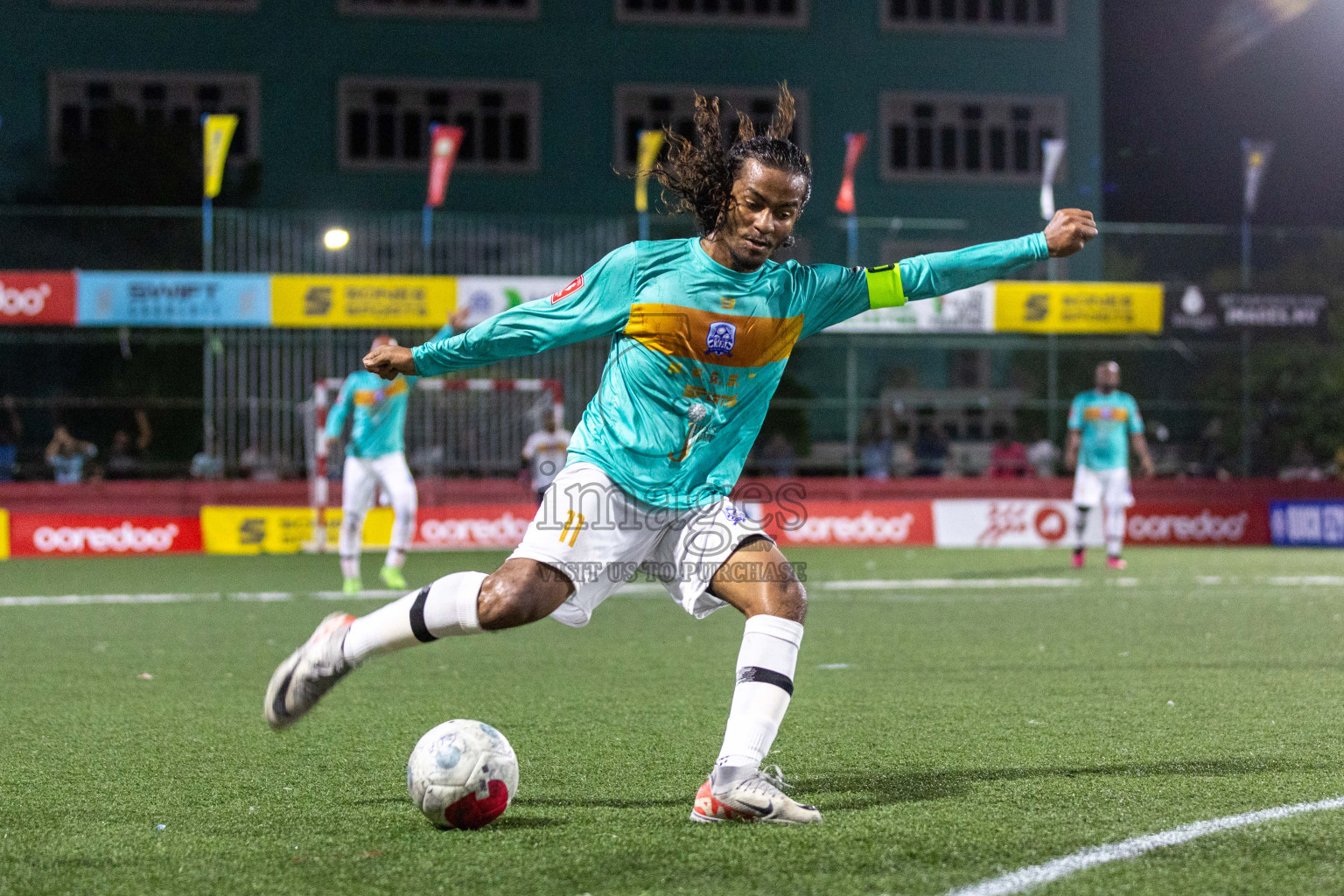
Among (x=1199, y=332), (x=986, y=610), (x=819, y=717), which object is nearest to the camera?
(x=819, y=717)

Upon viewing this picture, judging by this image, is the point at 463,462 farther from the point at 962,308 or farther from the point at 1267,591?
the point at 1267,591

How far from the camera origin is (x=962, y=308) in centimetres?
2153

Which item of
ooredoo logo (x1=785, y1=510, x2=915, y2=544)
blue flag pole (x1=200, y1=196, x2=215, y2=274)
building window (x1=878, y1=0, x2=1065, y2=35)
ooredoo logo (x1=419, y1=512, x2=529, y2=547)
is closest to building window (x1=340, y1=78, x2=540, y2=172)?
building window (x1=878, y1=0, x2=1065, y2=35)

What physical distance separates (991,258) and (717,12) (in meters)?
30.3

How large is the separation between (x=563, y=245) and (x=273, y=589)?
9.85m

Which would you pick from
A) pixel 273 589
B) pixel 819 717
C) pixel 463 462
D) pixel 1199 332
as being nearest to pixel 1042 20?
pixel 1199 332

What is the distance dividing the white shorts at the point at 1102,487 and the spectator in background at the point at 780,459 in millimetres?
6101

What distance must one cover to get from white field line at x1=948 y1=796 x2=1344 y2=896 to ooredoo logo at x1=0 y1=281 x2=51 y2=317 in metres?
19.3

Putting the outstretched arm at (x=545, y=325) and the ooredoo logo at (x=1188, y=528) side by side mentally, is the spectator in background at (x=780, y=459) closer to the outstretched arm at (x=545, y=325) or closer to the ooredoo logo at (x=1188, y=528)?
the ooredoo logo at (x=1188, y=528)

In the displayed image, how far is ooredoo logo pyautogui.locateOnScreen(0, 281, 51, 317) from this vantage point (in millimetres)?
19750

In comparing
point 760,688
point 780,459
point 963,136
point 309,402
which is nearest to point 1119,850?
point 760,688

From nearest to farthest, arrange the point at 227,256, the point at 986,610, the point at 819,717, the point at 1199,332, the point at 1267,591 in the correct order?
the point at 819,717
the point at 986,610
the point at 1267,591
the point at 227,256
the point at 1199,332

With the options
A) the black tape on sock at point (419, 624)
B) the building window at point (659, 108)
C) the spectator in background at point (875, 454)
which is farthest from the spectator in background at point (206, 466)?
the black tape on sock at point (419, 624)

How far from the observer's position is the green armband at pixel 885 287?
454 centimetres
